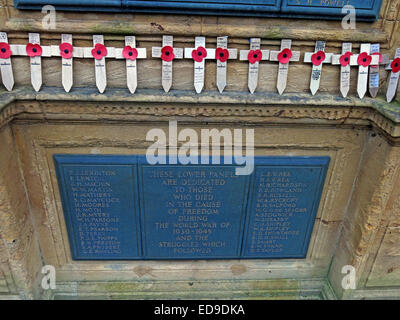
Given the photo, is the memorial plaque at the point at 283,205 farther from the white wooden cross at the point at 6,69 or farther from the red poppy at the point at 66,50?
the white wooden cross at the point at 6,69

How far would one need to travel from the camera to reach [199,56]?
289 cm

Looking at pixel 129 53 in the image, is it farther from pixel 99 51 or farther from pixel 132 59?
pixel 99 51

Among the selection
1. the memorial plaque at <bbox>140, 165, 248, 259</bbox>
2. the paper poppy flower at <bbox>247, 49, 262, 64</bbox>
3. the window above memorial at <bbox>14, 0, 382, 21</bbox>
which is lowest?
the memorial plaque at <bbox>140, 165, 248, 259</bbox>

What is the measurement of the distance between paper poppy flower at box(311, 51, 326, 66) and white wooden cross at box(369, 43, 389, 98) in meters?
0.47

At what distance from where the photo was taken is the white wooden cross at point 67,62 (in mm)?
2791

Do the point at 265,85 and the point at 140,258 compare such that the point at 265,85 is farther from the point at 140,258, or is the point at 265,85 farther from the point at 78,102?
the point at 140,258

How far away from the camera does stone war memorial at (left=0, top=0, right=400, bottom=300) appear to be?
282cm

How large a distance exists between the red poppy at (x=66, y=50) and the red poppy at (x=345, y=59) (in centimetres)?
251

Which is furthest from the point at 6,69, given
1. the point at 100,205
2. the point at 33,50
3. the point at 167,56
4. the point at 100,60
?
the point at 100,205

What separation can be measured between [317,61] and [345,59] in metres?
0.27

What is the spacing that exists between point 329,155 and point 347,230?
100 cm

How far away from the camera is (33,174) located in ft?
11.0

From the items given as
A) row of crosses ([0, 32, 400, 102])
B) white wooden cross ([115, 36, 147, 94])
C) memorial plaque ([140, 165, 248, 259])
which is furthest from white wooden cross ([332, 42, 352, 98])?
white wooden cross ([115, 36, 147, 94])

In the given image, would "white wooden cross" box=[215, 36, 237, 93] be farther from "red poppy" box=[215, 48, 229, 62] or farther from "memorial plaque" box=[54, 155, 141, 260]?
"memorial plaque" box=[54, 155, 141, 260]
